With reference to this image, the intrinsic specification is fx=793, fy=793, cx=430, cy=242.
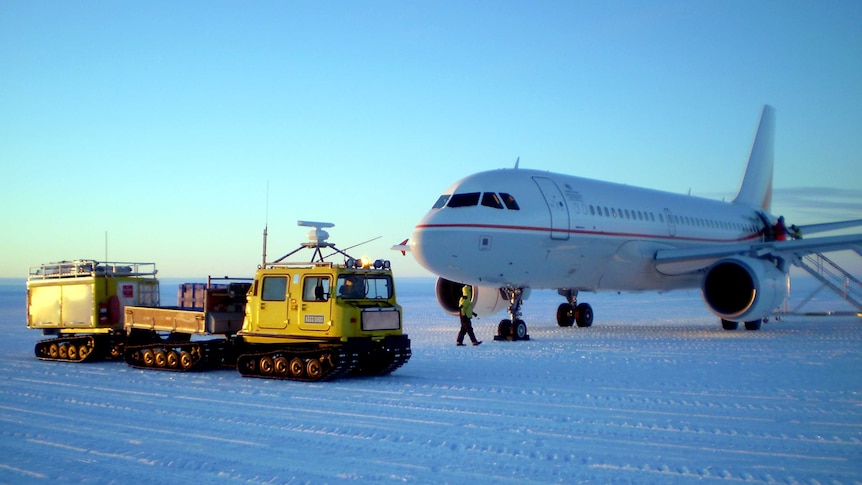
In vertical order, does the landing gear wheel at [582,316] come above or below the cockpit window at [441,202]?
below

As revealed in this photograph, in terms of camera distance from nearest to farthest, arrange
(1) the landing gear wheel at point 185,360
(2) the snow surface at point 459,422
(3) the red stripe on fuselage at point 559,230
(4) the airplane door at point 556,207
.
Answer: (2) the snow surface at point 459,422, (1) the landing gear wheel at point 185,360, (3) the red stripe on fuselage at point 559,230, (4) the airplane door at point 556,207

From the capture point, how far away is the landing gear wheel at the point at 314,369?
11.5 meters

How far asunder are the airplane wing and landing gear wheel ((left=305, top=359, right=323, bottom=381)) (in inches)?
496

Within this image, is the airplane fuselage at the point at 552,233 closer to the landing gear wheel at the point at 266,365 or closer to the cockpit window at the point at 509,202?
the cockpit window at the point at 509,202

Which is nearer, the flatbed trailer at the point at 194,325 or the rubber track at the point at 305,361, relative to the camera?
the rubber track at the point at 305,361

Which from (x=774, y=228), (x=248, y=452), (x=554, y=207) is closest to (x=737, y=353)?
(x=554, y=207)

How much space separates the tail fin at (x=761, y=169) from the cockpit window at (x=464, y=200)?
56.0 feet

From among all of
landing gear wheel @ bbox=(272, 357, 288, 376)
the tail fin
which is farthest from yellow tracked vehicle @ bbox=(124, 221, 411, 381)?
the tail fin

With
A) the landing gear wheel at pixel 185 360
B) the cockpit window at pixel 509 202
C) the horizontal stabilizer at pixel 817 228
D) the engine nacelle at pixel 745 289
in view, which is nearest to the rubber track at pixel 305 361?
the landing gear wheel at pixel 185 360

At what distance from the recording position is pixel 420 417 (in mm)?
8547

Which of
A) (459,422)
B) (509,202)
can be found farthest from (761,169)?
(459,422)

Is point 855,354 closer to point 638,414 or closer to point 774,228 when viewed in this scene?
point 638,414

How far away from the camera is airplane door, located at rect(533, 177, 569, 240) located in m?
18.3

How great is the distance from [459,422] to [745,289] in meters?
13.9
